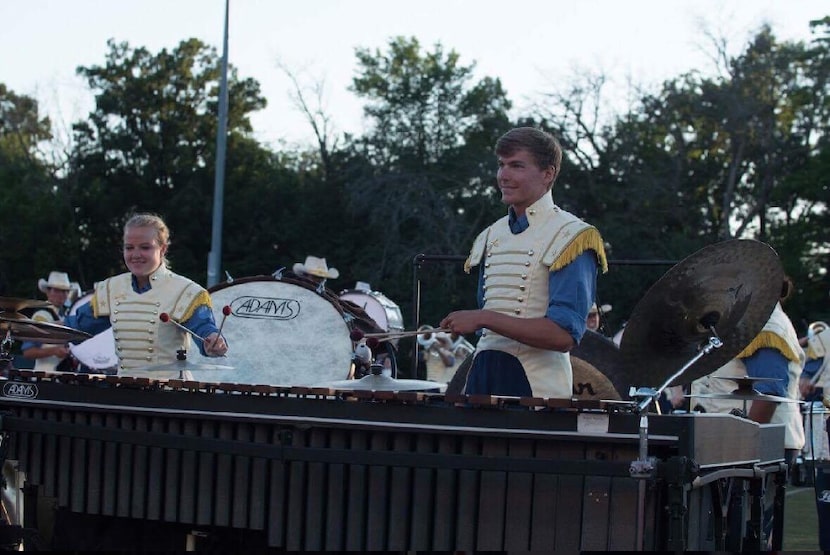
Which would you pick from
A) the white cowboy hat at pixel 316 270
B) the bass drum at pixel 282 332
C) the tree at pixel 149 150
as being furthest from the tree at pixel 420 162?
the bass drum at pixel 282 332

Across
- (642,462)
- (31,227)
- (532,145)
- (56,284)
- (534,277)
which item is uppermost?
(31,227)

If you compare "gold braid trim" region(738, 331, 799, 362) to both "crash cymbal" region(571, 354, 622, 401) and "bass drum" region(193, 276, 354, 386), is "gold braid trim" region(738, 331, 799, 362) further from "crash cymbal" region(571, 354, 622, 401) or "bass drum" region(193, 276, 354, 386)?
"bass drum" region(193, 276, 354, 386)

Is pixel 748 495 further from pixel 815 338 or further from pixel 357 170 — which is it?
pixel 357 170

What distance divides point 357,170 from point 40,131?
24.6 metres

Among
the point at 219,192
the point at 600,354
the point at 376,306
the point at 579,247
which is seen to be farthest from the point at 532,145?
the point at 219,192

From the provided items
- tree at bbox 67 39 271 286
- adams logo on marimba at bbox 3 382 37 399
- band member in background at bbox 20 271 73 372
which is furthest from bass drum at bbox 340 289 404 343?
tree at bbox 67 39 271 286

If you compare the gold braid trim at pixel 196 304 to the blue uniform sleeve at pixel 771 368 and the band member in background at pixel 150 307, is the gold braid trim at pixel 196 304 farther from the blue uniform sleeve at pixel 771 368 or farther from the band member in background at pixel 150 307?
the blue uniform sleeve at pixel 771 368

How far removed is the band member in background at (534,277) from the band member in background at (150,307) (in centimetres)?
216

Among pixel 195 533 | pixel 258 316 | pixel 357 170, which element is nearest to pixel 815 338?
pixel 258 316

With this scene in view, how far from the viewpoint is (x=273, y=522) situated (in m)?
4.55

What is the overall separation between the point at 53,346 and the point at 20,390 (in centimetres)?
626

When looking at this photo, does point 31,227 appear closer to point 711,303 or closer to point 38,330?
point 38,330

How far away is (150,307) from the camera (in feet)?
22.0

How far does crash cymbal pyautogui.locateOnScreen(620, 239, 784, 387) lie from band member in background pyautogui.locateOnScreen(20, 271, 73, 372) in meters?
5.25
